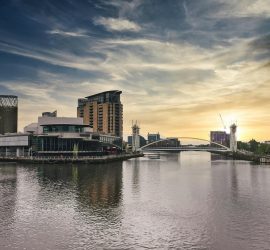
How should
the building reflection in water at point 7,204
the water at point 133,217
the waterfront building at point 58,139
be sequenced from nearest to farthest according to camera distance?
the water at point 133,217
the building reflection in water at point 7,204
the waterfront building at point 58,139

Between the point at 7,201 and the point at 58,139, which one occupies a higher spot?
the point at 58,139

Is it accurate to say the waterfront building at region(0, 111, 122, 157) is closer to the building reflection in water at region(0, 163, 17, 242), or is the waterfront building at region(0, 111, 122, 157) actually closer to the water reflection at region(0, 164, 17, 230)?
the water reflection at region(0, 164, 17, 230)

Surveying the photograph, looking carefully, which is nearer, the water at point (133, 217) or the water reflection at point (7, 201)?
the water at point (133, 217)

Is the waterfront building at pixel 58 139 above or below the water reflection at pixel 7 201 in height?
above

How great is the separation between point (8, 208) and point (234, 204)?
114 feet

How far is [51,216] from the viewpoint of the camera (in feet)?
161

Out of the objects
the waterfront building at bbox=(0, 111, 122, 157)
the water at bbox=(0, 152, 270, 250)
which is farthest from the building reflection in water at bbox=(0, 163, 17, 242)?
the waterfront building at bbox=(0, 111, 122, 157)

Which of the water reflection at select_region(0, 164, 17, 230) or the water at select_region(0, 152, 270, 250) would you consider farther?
the water reflection at select_region(0, 164, 17, 230)

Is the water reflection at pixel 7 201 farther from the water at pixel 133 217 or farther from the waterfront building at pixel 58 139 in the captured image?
the waterfront building at pixel 58 139

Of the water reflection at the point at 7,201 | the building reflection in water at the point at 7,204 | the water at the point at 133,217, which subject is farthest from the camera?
the water reflection at the point at 7,201

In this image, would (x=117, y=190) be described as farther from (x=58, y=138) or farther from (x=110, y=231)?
(x=58, y=138)

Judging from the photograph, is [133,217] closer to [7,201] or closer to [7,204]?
[7,204]

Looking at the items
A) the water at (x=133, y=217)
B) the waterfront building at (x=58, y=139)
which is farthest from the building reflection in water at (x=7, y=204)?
the waterfront building at (x=58, y=139)

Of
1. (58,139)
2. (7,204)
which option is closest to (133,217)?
(7,204)
